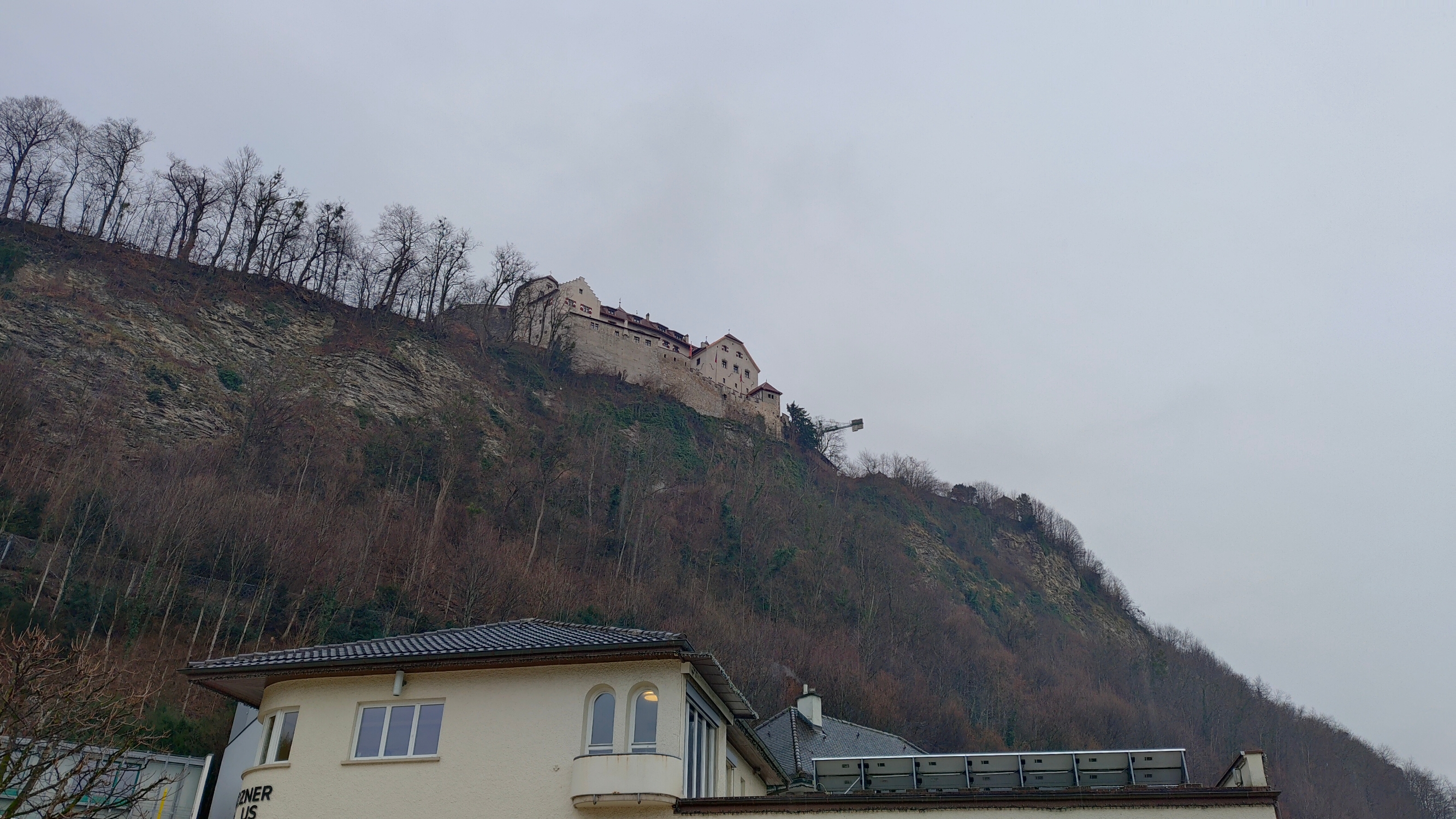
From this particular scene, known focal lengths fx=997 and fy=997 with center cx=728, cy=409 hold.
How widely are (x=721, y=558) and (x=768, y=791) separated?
110 ft

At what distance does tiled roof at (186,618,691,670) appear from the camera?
52.8ft

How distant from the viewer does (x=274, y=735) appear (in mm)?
16797

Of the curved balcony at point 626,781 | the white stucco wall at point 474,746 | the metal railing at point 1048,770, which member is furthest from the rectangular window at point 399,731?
the metal railing at point 1048,770

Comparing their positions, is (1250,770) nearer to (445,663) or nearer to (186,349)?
(445,663)

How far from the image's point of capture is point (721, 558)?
57.5 m

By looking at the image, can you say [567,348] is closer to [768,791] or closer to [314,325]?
[314,325]

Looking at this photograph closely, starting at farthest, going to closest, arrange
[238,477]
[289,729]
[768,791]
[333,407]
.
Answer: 1. [333,407]
2. [238,477]
3. [768,791]
4. [289,729]

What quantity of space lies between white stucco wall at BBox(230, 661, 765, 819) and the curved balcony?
0.18m

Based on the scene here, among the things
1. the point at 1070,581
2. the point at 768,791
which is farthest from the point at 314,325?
the point at 1070,581

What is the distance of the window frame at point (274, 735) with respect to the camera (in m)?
16.6

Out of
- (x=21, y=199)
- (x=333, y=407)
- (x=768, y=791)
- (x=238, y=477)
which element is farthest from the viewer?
(x=21, y=199)

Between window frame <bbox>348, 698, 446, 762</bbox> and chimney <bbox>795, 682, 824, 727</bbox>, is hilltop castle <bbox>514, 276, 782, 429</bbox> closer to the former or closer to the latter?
chimney <bbox>795, 682, 824, 727</bbox>

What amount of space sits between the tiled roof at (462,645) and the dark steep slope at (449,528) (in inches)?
394

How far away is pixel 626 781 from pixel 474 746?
2724mm
